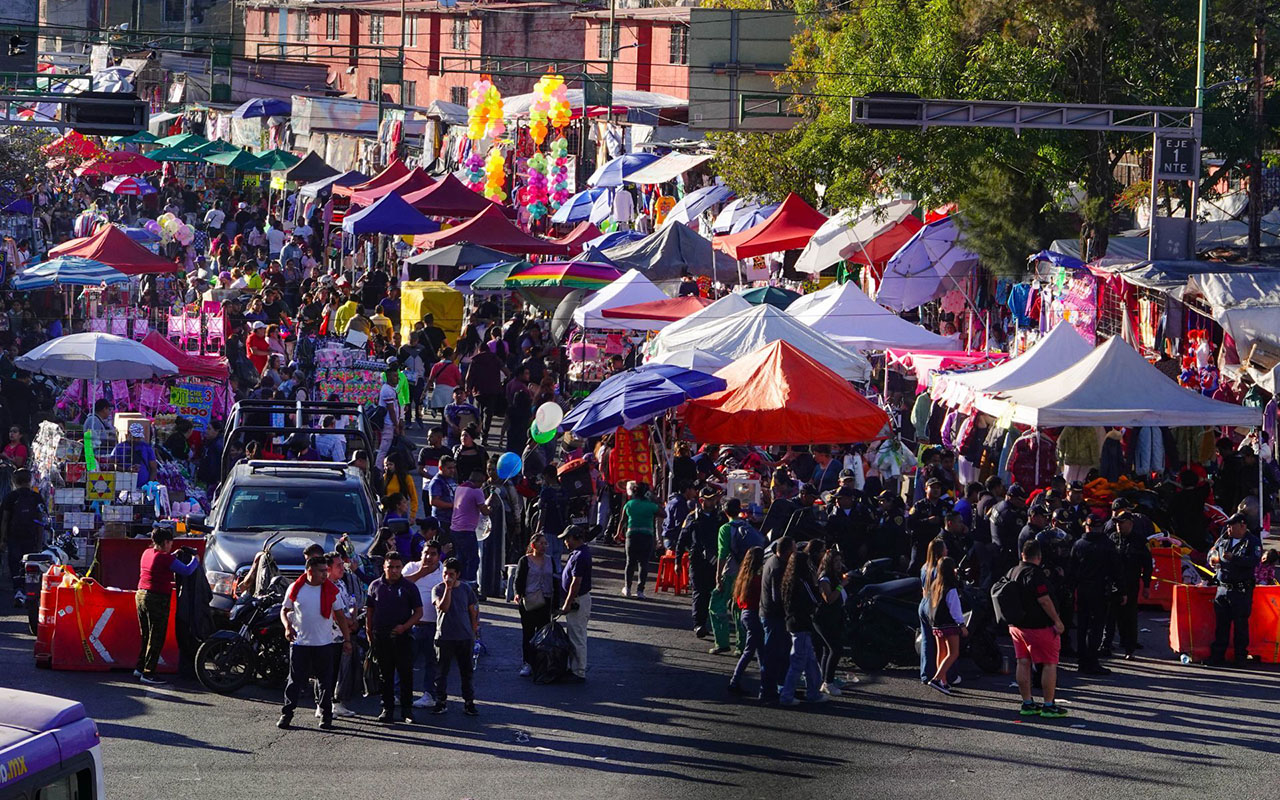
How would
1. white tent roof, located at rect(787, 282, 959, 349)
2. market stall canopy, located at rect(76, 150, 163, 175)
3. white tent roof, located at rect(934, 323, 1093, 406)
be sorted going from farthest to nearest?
market stall canopy, located at rect(76, 150, 163, 175), white tent roof, located at rect(787, 282, 959, 349), white tent roof, located at rect(934, 323, 1093, 406)

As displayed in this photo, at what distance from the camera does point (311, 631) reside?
13.3 metres

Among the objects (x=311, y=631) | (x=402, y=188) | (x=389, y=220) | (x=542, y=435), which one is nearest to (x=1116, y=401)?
(x=542, y=435)

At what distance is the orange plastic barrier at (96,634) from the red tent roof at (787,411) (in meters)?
6.90

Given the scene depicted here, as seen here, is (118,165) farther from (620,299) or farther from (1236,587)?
(1236,587)

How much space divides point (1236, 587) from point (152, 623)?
9.21 metres

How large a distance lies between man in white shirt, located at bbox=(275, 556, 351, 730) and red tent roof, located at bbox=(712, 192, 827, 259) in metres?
19.5

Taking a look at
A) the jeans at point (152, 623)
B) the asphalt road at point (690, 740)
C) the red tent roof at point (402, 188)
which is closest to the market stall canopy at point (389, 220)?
the red tent roof at point (402, 188)

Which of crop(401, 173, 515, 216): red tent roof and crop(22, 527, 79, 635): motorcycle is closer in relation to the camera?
crop(22, 527, 79, 635): motorcycle

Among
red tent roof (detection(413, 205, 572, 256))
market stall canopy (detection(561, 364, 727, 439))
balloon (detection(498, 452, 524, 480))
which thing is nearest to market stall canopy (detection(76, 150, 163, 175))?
red tent roof (detection(413, 205, 572, 256))

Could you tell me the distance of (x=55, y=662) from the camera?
589 inches

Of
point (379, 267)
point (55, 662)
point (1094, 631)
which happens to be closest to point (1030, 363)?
point (1094, 631)

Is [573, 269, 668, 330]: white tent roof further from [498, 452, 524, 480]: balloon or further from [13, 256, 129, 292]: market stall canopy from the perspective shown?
[498, 452, 524, 480]: balloon

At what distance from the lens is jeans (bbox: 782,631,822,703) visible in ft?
47.4

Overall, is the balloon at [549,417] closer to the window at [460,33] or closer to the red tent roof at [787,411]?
the red tent roof at [787,411]
